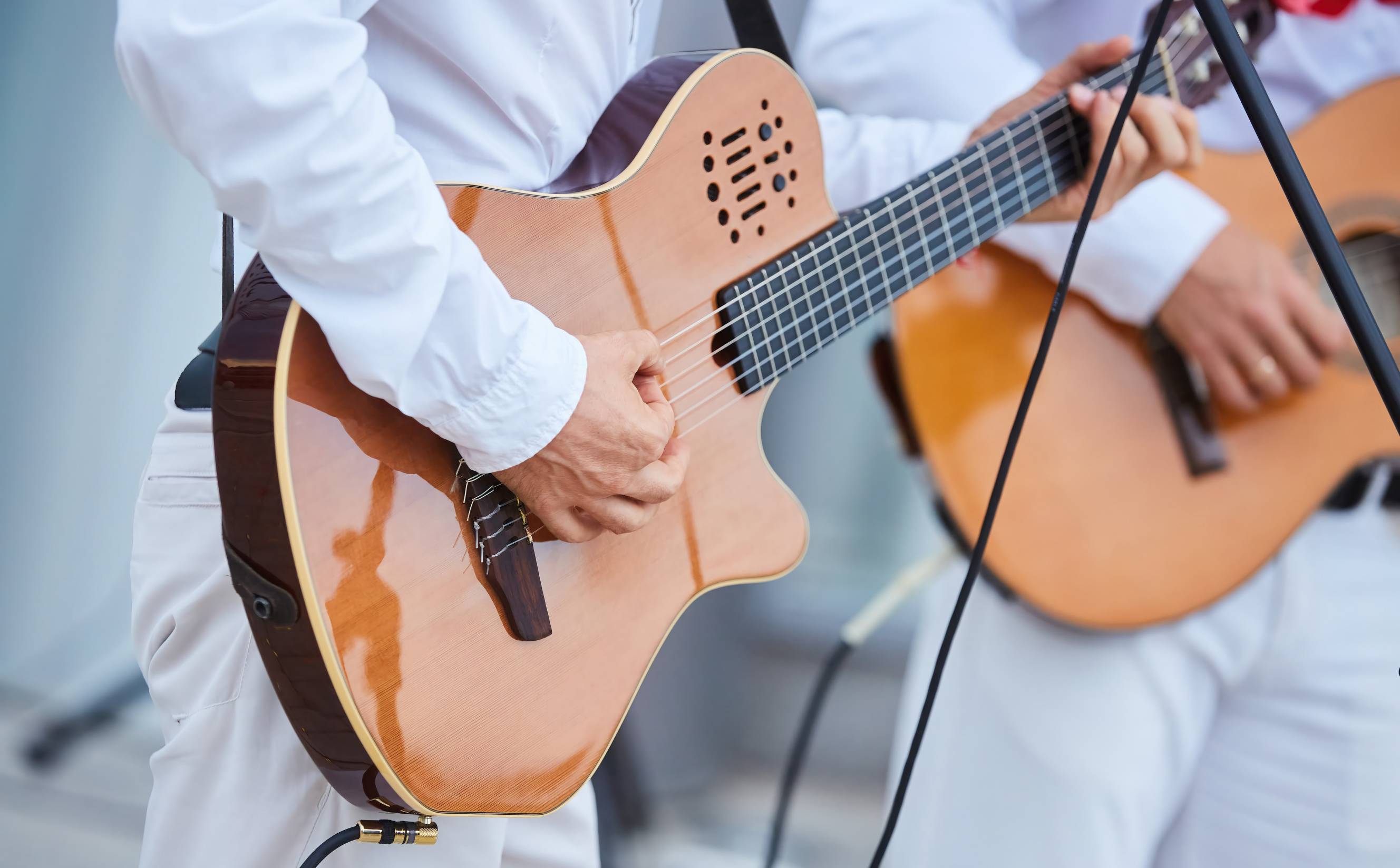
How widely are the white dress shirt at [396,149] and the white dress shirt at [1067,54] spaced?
1.80 feet

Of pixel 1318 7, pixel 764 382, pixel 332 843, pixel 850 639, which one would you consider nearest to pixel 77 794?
pixel 850 639

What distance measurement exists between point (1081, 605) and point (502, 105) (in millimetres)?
761

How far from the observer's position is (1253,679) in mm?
1057

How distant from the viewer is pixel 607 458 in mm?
566

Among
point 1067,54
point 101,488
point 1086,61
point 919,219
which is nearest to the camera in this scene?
point 919,219

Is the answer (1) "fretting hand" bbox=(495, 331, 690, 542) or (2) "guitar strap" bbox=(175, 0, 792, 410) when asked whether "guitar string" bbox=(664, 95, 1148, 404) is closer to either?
(1) "fretting hand" bbox=(495, 331, 690, 542)

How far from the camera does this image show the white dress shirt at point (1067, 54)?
103 centimetres

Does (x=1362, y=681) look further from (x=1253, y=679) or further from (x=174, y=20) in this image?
(x=174, y=20)

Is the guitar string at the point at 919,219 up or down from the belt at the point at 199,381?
down

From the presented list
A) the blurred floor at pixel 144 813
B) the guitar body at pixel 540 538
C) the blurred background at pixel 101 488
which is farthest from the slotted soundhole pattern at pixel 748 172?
the blurred floor at pixel 144 813

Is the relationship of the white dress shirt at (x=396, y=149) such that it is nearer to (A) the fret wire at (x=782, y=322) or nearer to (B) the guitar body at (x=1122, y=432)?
(A) the fret wire at (x=782, y=322)

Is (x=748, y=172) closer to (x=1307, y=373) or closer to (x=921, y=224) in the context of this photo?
(x=921, y=224)

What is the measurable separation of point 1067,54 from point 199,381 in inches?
40.5

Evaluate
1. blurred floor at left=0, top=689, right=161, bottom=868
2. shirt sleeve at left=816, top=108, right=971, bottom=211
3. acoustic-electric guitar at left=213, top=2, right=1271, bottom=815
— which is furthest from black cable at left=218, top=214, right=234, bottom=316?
blurred floor at left=0, top=689, right=161, bottom=868
